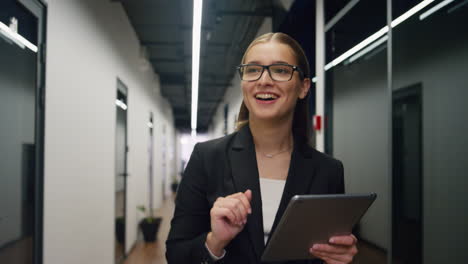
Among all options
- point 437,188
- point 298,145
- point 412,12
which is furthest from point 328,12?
point 298,145

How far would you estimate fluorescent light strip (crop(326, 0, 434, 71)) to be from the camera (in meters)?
1.79

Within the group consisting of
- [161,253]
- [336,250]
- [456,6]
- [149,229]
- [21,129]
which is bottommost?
[161,253]

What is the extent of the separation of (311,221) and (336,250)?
150mm

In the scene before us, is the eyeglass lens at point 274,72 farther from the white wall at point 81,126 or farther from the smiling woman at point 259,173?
the white wall at point 81,126

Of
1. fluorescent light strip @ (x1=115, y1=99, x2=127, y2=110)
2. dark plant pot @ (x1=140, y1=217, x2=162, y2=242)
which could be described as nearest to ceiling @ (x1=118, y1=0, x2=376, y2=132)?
fluorescent light strip @ (x1=115, y1=99, x2=127, y2=110)

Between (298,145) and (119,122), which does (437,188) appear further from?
(119,122)

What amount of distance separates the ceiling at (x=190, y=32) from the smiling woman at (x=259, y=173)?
3.03 m

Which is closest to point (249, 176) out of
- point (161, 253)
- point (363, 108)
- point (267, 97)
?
point (267, 97)

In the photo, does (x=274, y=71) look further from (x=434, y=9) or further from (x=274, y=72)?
(x=434, y=9)

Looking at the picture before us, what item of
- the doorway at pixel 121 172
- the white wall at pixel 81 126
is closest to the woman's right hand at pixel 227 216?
the white wall at pixel 81 126

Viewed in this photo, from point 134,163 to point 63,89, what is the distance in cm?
300

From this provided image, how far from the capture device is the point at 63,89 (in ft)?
7.36

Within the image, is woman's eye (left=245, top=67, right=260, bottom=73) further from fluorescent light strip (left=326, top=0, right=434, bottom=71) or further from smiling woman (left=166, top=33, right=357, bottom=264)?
fluorescent light strip (left=326, top=0, right=434, bottom=71)

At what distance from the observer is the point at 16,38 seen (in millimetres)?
1683
